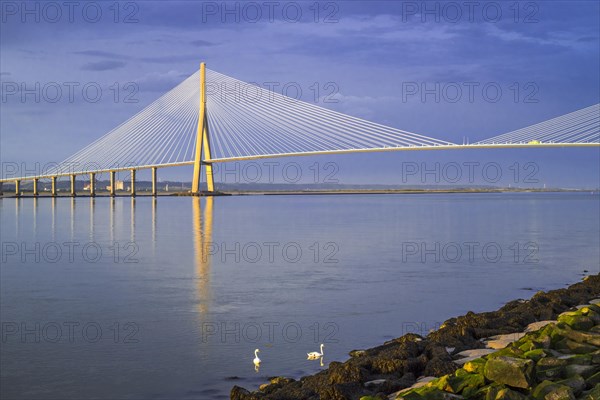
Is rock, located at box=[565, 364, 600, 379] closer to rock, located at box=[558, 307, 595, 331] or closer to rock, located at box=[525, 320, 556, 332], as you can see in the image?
rock, located at box=[558, 307, 595, 331]

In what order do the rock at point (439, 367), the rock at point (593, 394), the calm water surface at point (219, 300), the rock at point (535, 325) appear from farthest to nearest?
the rock at point (535, 325) < the calm water surface at point (219, 300) < the rock at point (439, 367) < the rock at point (593, 394)

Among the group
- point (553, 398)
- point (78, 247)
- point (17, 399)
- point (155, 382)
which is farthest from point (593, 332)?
point (78, 247)

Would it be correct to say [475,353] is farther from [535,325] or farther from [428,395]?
[428,395]

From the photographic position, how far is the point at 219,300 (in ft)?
32.4

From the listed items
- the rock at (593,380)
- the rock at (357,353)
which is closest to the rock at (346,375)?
the rock at (357,353)

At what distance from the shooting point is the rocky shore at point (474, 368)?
4465 millimetres

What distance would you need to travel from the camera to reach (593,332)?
5.93 meters

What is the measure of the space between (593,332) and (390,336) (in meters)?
2.26

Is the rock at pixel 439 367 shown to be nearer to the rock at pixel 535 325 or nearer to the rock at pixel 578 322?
the rock at pixel 578 322

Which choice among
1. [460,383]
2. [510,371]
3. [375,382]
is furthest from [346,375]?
[510,371]

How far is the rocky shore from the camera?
14.6 ft

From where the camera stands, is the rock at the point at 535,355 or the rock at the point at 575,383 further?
the rock at the point at 535,355

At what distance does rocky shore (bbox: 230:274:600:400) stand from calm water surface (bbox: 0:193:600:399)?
851 millimetres

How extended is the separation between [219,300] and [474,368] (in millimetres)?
5562
